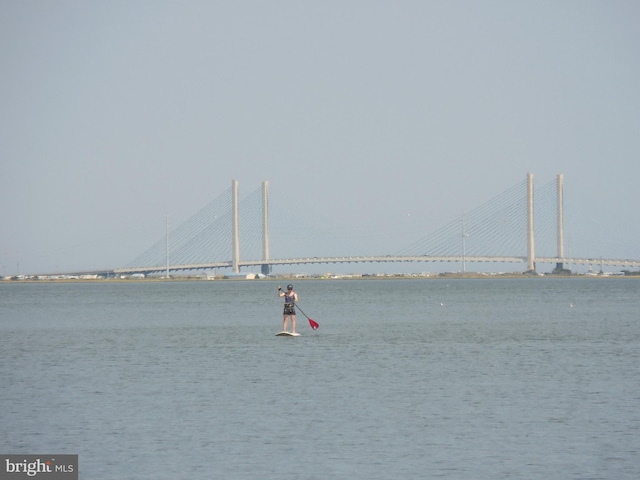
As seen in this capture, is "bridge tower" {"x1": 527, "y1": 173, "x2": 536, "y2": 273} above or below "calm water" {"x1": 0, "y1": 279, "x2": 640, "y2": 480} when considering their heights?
above

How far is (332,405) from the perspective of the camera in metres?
21.4

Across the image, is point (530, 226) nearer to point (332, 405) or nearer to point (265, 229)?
point (265, 229)

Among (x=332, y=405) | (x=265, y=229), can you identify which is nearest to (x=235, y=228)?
(x=265, y=229)

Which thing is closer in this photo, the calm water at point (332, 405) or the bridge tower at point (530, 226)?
the calm water at point (332, 405)

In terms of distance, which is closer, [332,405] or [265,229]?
[332,405]

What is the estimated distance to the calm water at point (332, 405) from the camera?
16.1 metres

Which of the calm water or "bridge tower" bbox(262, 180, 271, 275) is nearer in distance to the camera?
the calm water

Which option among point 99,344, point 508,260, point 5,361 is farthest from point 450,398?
point 508,260

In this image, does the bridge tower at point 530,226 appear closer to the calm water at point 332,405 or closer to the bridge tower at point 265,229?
the bridge tower at point 265,229

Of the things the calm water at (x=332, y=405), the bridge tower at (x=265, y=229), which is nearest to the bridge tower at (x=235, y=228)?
the bridge tower at (x=265, y=229)

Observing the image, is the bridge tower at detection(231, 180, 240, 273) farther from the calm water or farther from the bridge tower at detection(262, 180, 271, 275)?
the calm water

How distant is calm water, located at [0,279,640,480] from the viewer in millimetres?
16062

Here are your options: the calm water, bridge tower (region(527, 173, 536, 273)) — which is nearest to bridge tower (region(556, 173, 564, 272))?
bridge tower (region(527, 173, 536, 273))

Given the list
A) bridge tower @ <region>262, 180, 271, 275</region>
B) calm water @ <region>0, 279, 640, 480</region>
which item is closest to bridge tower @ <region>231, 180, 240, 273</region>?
bridge tower @ <region>262, 180, 271, 275</region>
